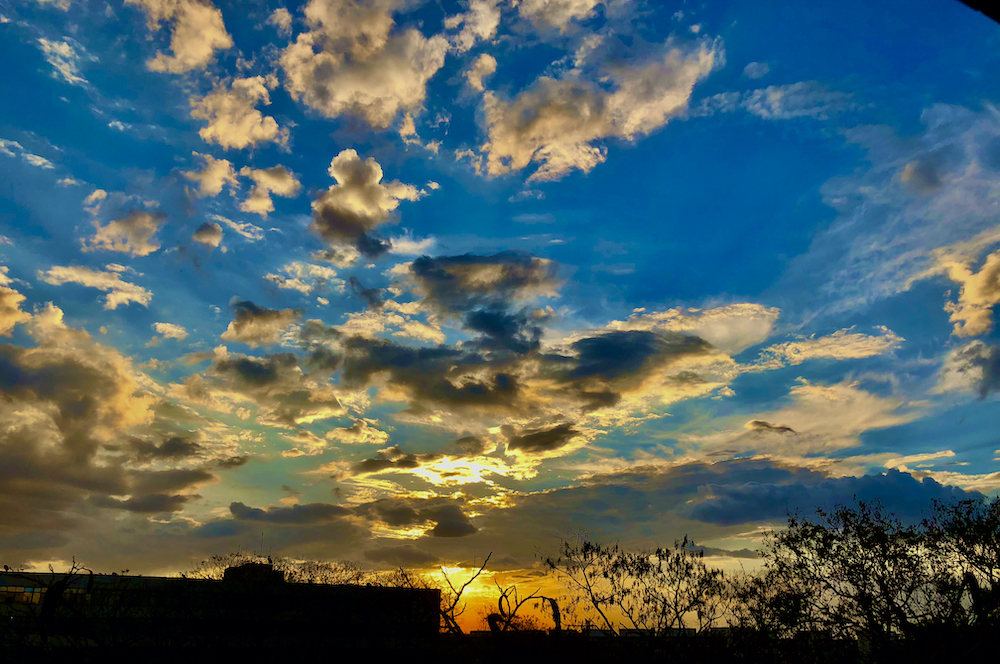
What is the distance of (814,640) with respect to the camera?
26141 mm

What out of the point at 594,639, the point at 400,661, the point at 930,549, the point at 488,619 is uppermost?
the point at 930,549

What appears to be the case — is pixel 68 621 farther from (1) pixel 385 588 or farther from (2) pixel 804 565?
(1) pixel 385 588

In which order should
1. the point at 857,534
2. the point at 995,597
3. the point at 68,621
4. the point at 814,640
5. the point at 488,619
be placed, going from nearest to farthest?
the point at 488,619 → the point at 68,621 → the point at 995,597 → the point at 814,640 → the point at 857,534

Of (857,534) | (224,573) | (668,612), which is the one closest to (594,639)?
(668,612)

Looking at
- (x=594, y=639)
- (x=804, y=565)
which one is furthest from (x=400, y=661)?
(x=804, y=565)

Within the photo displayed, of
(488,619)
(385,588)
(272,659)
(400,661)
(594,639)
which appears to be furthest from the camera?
(385,588)

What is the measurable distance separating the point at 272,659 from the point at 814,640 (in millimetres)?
35344

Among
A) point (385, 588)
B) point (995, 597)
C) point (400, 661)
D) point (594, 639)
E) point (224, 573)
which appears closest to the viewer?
point (995, 597)

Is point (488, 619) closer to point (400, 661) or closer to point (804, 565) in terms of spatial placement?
point (804, 565)

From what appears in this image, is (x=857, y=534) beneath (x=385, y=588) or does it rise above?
above

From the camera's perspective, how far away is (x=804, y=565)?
34219 mm

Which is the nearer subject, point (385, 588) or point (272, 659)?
point (272, 659)

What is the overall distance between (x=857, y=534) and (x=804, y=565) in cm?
320

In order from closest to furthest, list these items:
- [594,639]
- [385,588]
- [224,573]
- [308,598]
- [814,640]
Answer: [814,640]
[594,639]
[308,598]
[385,588]
[224,573]
